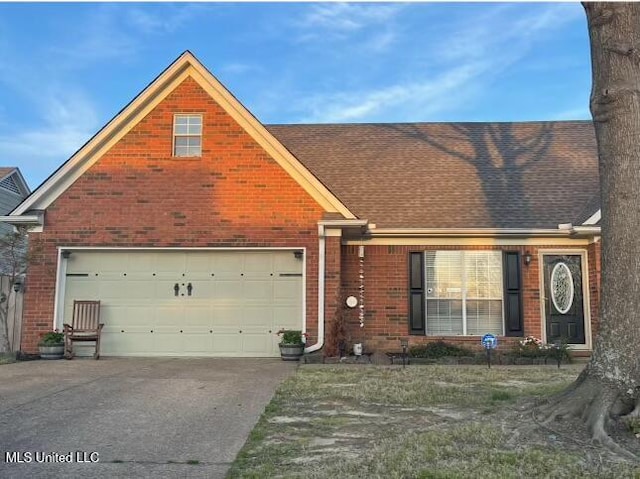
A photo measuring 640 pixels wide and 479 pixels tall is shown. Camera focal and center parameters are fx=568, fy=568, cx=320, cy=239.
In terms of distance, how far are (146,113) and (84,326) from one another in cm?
453

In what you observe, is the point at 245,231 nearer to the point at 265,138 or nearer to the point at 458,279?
the point at 265,138

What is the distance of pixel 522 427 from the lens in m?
A: 5.36

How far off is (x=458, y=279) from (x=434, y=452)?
776 centimetres

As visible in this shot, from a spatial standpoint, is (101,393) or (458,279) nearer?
(101,393)

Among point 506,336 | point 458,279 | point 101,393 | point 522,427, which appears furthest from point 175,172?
point 522,427

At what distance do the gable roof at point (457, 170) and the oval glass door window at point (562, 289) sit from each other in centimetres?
104

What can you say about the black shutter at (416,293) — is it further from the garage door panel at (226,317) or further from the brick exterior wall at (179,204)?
the garage door panel at (226,317)

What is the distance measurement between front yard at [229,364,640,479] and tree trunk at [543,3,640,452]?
0.53 metres

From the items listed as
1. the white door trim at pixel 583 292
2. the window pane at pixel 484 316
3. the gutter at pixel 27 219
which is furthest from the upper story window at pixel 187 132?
the white door trim at pixel 583 292

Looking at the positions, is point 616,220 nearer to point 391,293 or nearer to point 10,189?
point 391,293

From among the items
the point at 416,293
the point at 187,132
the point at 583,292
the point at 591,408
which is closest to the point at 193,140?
the point at 187,132

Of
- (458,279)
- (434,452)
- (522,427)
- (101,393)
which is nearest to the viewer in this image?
(434,452)

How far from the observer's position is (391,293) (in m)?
12.0

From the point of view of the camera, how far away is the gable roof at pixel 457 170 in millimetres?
12344
